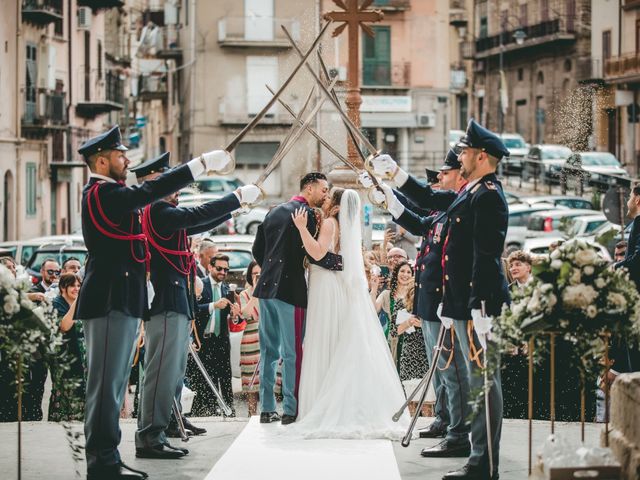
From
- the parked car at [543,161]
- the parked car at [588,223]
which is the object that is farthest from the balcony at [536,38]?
the parked car at [588,223]

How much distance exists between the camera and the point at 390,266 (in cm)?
1345

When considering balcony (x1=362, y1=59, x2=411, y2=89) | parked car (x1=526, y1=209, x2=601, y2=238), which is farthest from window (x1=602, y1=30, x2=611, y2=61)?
parked car (x1=526, y1=209, x2=601, y2=238)

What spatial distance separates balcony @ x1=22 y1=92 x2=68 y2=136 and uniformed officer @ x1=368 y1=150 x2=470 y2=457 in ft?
106

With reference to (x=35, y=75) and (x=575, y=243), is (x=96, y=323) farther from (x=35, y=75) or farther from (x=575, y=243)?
(x=35, y=75)

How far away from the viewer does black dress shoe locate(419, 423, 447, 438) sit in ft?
32.2

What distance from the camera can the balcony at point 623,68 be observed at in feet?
147

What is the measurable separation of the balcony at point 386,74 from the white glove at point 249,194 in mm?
40674

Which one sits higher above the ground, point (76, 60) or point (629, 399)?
point (76, 60)

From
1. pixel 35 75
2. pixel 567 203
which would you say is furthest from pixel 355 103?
pixel 35 75

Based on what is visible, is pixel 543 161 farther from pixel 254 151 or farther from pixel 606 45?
pixel 254 151

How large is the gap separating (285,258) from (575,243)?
340 cm

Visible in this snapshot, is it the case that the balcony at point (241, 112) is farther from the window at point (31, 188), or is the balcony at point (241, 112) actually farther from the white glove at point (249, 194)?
the white glove at point (249, 194)

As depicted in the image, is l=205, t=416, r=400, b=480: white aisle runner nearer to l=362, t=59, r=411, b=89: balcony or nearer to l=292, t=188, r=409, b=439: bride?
l=292, t=188, r=409, b=439: bride

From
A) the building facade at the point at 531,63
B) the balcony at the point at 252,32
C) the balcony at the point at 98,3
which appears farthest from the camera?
the building facade at the point at 531,63
